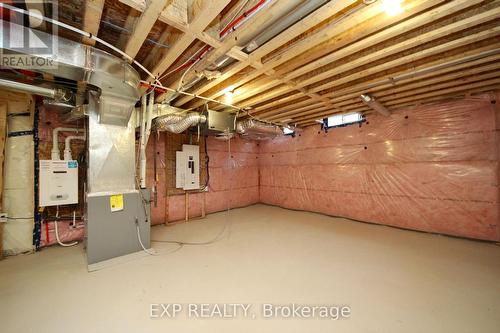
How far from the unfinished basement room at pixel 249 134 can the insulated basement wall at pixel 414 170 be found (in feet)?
0.08

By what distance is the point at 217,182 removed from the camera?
491 cm

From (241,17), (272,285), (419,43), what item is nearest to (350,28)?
(419,43)

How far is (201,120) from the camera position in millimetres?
3328

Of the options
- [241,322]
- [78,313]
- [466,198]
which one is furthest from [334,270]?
[466,198]

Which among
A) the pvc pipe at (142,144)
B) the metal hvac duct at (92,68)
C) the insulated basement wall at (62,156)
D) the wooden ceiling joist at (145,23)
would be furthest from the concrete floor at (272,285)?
the wooden ceiling joist at (145,23)

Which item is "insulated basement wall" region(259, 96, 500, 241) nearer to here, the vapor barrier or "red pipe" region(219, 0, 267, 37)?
the vapor barrier

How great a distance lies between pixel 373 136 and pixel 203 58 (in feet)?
11.4

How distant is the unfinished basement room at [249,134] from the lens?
1.49m

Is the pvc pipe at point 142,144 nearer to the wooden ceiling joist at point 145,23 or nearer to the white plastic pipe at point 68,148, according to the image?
the wooden ceiling joist at point 145,23

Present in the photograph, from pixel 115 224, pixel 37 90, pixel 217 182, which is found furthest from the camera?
pixel 217 182

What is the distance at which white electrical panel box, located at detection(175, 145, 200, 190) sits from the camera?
409 cm

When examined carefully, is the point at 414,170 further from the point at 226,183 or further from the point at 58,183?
the point at 58,183

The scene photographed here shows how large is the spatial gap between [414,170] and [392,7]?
2970 mm

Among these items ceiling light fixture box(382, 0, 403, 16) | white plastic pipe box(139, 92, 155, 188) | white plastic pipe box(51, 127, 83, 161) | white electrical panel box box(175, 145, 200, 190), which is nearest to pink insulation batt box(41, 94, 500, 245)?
white plastic pipe box(51, 127, 83, 161)
